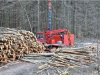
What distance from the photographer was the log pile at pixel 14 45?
33.5 ft

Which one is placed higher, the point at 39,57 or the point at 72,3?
the point at 72,3

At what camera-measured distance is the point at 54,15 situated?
2680 centimetres

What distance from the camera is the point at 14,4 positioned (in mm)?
25594

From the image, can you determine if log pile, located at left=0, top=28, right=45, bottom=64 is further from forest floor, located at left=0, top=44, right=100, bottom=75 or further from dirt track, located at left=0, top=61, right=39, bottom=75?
forest floor, located at left=0, top=44, right=100, bottom=75

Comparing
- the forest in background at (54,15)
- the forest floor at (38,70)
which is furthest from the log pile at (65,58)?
the forest in background at (54,15)


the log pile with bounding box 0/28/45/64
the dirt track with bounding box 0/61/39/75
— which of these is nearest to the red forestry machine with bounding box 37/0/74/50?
the log pile with bounding box 0/28/45/64

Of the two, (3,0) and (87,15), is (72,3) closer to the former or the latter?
(87,15)

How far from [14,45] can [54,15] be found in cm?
1652

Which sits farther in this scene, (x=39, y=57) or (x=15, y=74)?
(x=39, y=57)

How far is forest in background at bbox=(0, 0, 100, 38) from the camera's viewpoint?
2578 cm

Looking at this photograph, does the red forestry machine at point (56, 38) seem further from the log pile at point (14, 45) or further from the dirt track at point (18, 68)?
the dirt track at point (18, 68)

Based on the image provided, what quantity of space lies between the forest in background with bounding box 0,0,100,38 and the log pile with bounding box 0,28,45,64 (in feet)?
43.6

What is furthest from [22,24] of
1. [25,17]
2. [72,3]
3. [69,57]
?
[69,57]

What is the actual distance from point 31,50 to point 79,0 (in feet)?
60.7
